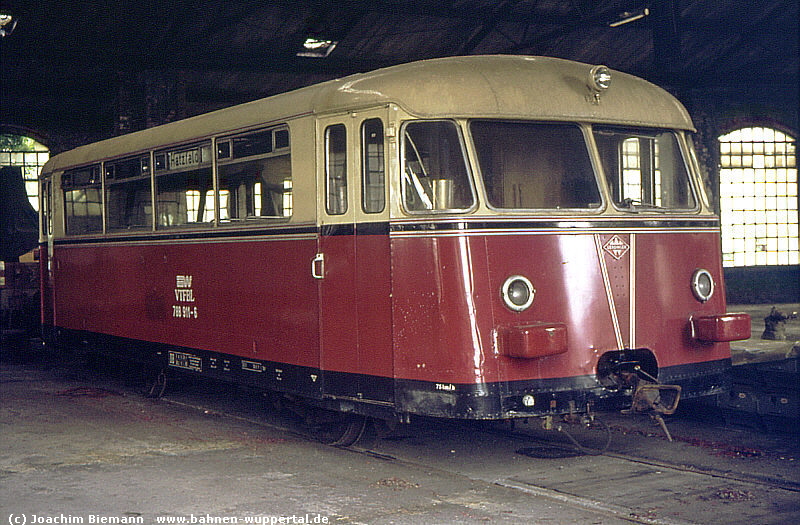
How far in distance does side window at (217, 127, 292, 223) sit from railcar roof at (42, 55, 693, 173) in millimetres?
251

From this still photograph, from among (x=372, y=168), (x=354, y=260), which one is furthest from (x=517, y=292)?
(x=372, y=168)

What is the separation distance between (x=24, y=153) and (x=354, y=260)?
660 inches

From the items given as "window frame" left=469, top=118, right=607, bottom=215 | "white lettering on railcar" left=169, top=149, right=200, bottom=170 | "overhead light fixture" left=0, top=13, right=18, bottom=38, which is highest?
"overhead light fixture" left=0, top=13, right=18, bottom=38

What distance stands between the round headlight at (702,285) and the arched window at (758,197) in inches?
608

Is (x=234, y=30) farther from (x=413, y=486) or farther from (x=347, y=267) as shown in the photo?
(x=413, y=486)

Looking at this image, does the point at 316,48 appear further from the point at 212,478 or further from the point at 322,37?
the point at 212,478

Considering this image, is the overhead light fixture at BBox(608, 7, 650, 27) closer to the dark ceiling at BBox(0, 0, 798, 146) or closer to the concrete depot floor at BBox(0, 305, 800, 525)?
the dark ceiling at BBox(0, 0, 798, 146)

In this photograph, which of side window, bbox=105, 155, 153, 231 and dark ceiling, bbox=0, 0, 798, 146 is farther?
dark ceiling, bbox=0, 0, 798, 146

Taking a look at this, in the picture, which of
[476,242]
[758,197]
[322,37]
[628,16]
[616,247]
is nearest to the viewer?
[476,242]

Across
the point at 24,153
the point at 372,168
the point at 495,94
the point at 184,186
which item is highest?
the point at 24,153

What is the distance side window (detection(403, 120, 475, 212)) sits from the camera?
25.0 ft

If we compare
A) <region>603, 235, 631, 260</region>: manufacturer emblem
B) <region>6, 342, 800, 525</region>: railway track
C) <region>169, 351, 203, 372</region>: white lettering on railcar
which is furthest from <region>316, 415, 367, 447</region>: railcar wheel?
<region>603, 235, 631, 260</region>: manufacturer emblem

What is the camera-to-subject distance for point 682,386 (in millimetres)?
8133

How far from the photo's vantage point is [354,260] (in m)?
8.06
